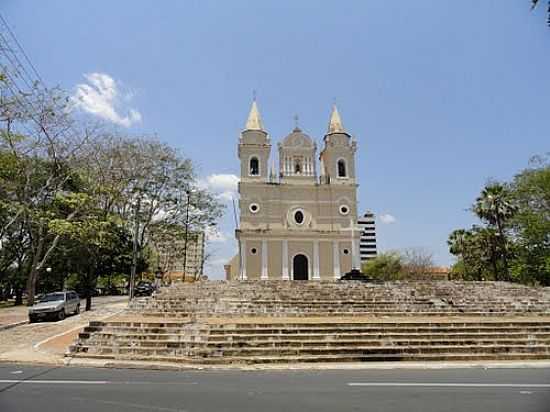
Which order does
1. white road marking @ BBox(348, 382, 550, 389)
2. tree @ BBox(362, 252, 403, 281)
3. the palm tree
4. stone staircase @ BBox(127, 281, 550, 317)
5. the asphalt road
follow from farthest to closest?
tree @ BBox(362, 252, 403, 281), the palm tree, stone staircase @ BBox(127, 281, 550, 317), white road marking @ BBox(348, 382, 550, 389), the asphalt road

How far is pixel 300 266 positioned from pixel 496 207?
15.6 metres

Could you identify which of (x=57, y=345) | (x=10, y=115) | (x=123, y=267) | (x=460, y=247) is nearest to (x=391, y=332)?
(x=57, y=345)

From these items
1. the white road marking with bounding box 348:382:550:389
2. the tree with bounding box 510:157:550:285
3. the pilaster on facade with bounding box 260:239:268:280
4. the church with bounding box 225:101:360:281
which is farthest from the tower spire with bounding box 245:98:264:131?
the white road marking with bounding box 348:382:550:389

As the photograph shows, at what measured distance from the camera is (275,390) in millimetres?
6809

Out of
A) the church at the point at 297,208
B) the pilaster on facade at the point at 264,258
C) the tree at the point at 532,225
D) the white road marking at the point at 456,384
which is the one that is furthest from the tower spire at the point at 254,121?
the white road marking at the point at 456,384

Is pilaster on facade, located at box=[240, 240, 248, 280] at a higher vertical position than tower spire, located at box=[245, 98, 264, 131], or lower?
lower

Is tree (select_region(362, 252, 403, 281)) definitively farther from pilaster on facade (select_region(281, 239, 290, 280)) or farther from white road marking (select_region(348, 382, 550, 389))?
white road marking (select_region(348, 382, 550, 389))

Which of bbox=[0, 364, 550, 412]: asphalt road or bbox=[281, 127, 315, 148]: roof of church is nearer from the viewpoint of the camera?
bbox=[0, 364, 550, 412]: asphalt road

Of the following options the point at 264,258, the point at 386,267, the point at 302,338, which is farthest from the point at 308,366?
the point at 386,267

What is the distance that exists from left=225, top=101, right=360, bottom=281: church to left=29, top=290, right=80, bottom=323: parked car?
15902 mm

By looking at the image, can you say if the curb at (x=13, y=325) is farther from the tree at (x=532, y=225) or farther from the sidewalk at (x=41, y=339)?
the tree at (x=532, y=225)

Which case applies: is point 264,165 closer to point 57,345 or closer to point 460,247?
point 460,247

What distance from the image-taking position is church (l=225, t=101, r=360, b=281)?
3453cm

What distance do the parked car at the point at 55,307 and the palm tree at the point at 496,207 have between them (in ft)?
87.8
